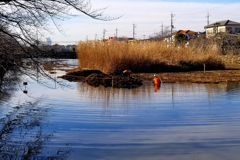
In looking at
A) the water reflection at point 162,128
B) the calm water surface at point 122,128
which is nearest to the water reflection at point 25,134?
the calm water surface at point 122,128

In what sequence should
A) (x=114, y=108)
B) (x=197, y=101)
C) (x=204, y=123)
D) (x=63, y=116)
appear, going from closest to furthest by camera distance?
1. (x=204, y=123)
2. (x=63, y=116)
3. (x=114, y=108)
4. (x=197, y=101)

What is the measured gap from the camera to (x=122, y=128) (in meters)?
8.82

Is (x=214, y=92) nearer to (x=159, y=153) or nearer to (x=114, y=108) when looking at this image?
(x=114, y=108)

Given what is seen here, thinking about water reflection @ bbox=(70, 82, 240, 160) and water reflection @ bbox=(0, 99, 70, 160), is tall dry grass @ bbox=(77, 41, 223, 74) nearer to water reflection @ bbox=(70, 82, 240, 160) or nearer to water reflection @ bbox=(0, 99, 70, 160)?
water reflection @ bbox=(70, 82, 240, 160)

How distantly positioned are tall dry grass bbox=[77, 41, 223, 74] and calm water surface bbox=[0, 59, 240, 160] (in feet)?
39.9

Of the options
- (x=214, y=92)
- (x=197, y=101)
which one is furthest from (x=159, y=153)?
(x=214, y=92)

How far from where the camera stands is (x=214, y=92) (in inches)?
624

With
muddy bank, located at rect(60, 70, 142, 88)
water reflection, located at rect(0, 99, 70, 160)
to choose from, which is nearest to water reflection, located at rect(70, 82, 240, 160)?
water reflection, located at rect(0, 99, 70, 160)

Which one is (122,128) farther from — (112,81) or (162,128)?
(112,81)

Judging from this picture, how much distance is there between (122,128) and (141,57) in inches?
767

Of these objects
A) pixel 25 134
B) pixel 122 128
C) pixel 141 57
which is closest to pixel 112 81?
pixel 141 57

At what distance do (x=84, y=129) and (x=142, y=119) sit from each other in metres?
2.01

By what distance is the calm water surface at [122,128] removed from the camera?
6.82 meters

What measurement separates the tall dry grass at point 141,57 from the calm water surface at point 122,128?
39.9ft
